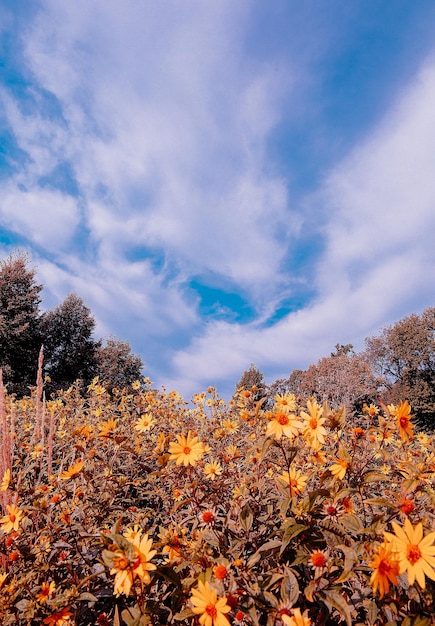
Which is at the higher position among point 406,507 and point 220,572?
point 406,507

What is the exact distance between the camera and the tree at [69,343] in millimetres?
20828

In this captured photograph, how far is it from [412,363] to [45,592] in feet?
88.2

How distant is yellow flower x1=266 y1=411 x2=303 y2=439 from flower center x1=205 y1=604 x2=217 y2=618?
59 centimetres

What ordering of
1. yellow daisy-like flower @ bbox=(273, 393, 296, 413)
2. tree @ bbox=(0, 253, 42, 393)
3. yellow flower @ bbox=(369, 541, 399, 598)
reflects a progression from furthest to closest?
tree @ bbox=(0, 253, 42, 393), yellow daisy-like flower @ bbox=(273, 393, 296, 413), yellow flower @ bbox=(369, 541, 399, 598)

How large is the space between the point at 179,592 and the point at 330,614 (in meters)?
0.46

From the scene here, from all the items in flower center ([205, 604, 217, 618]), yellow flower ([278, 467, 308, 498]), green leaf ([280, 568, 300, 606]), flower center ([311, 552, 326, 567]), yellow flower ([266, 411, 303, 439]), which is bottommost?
flower center ([205, 604, 217, 618])

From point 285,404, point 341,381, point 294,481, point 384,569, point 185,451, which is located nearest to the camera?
point 384,569

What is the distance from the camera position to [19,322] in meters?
19.0

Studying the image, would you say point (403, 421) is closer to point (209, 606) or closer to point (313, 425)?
point (313, 425)

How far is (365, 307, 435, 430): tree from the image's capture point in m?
23.2

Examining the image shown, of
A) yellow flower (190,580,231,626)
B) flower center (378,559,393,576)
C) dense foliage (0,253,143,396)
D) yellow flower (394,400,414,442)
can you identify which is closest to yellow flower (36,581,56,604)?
yellow flower (190,580,231,626)

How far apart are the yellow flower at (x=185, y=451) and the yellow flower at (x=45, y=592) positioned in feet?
2.34

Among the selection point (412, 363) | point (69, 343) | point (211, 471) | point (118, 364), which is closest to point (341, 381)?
point (412, 363)

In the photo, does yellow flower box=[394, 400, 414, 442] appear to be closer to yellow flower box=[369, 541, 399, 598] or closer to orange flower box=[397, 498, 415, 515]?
orange flower box=[397, 498, 415, 515]
